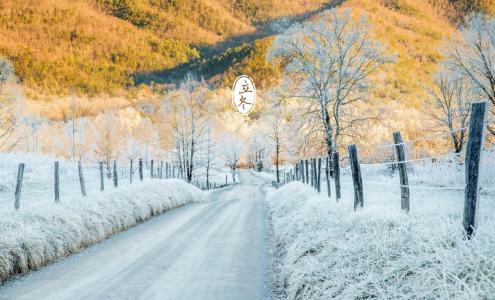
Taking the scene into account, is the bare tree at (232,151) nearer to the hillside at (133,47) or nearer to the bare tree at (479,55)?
the hillside at (133,47)

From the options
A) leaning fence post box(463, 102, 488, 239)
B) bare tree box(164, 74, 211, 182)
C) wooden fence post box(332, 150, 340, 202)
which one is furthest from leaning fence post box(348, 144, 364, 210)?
bare tree box(164, 74, 211, 182)

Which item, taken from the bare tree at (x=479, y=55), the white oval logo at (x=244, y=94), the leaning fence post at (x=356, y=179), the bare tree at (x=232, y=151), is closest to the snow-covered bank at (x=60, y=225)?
the white oval logo at (x=244, y=94)

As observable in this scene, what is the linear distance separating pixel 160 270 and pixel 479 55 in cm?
2434

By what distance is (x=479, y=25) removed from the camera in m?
23.5

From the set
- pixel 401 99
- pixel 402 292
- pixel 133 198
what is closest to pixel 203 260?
pixel 402 292

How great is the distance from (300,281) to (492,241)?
2.48 m

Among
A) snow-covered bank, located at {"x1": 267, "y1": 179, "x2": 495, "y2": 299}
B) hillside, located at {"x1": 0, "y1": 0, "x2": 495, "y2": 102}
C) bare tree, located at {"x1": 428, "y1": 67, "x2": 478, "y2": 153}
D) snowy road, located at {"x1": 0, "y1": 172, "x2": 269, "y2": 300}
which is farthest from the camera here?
hillside, located at {"x1": 0, "y1": 0, "x2": 495, "y2": 102}

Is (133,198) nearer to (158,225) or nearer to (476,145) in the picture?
(158,225)

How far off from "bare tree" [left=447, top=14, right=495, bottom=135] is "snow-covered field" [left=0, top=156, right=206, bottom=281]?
795 inches

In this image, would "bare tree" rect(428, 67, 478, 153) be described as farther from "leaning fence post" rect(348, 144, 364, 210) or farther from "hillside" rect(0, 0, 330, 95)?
"hillside" rect(0, 0, 330, 95)

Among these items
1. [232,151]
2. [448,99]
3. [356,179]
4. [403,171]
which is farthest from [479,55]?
[232,151]

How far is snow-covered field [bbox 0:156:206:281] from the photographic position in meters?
7.10

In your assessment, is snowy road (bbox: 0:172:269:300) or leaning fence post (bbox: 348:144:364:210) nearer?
snowy road (bbox: 0:172:269:300)

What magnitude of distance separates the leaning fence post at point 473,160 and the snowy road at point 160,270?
10.4 ft
